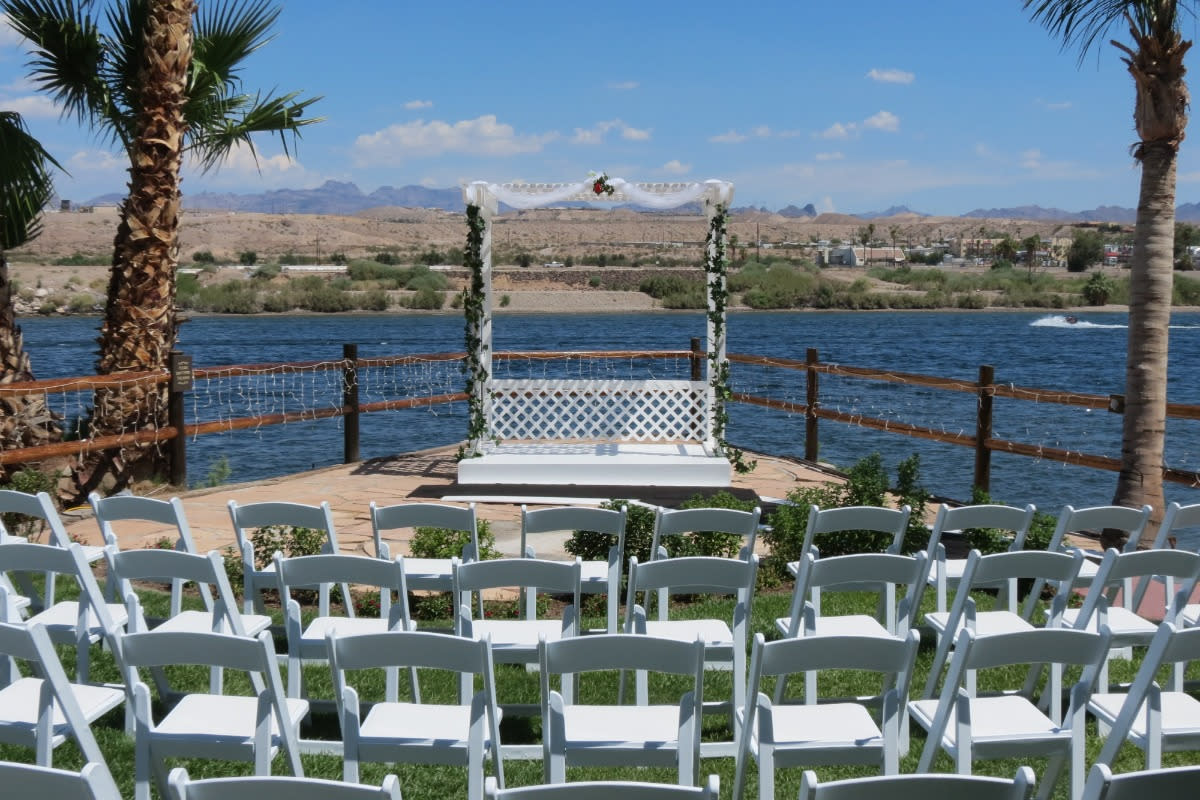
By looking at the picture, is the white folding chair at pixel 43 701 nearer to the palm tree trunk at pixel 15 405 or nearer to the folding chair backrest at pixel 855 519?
the folding chair backrest at pixel 855 519

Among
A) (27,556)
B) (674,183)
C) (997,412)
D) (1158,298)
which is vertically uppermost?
(674,183)

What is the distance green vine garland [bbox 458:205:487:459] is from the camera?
10.5m

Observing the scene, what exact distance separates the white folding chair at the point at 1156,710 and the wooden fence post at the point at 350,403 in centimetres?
903

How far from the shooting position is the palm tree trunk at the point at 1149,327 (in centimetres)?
773

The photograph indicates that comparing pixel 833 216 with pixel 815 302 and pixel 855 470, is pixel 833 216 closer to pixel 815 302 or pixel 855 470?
pixel 815 302

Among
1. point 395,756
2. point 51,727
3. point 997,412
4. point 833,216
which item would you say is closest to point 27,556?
point 51,727

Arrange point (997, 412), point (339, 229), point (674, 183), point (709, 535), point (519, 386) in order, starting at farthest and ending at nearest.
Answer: point (339, 229)
point (997, 412)
point (519, 386)
point (674, 183)
point (709, 535)

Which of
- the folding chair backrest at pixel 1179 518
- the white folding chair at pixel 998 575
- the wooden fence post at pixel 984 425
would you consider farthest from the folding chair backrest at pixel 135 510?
the wooden fence post at pixel 984 425

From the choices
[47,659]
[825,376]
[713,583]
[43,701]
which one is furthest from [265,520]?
[825,376]

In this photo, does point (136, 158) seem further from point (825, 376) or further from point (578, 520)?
point (825, 376)

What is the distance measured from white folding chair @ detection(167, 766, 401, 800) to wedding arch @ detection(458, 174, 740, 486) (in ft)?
25.6

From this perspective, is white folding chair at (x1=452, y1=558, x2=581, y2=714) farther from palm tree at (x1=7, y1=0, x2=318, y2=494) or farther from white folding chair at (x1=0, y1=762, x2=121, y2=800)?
palm tree at (x1=7, y1=0, x2=318, y2=494)

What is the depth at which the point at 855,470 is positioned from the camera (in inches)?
313

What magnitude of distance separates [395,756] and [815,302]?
71009 mm
